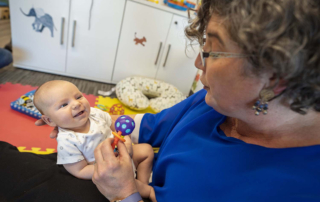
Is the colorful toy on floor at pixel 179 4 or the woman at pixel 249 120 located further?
the colorful toy on floor at pixel 179 4

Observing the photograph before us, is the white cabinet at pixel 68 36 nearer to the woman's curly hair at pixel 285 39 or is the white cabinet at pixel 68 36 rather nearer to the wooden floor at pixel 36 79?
the wooden floor at pixel 36 79

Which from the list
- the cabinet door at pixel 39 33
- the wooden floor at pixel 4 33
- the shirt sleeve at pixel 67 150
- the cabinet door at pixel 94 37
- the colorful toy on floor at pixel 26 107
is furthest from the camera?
the wooden floor at pixel 4 33

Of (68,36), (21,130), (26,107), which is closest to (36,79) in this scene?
(68,36)

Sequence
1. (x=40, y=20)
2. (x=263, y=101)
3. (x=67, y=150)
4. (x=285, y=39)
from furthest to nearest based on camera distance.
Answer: (x=40, y=20)
(x=67, y=150)
(x=263, y=101)
(x=285, y=39)

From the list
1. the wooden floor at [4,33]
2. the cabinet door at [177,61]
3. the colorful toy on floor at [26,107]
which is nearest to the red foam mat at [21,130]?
the colorful toy on floor at [26,107]

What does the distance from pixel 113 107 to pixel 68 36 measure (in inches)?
49.2

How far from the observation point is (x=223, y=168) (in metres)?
0.63

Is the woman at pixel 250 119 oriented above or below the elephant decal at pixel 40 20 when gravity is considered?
above

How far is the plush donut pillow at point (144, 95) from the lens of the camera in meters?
2.43

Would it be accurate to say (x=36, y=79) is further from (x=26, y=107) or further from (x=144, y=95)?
(x=144, y=95)

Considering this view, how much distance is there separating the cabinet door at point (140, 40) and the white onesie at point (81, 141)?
1.87 m

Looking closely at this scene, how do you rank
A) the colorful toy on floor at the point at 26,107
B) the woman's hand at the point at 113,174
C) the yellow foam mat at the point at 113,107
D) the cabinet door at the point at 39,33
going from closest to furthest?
the woman's hand at the point at 113,174 → the colorful toy on floor at the point at 26,107 → the yellow foam mat at the point at 113,107 → the cabinet door at the point at 39,33

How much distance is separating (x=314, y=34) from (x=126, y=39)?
260 centimetres

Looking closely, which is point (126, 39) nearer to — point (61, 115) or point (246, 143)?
point (61, 115)
